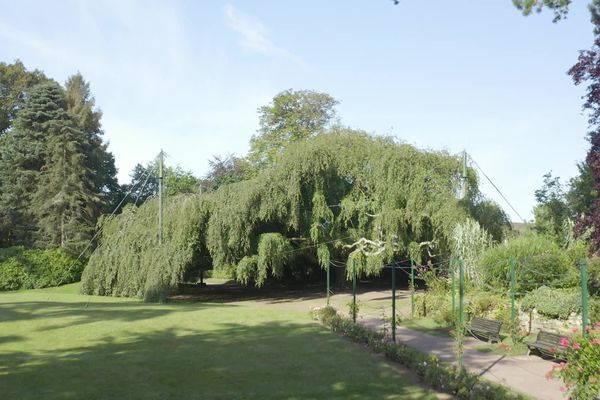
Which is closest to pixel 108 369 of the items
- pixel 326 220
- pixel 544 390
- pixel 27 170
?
pixel 544 390

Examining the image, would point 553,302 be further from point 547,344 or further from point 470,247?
point 470,247

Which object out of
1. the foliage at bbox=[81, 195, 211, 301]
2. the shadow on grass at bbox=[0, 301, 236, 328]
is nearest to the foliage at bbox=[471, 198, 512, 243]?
the foliage at bbox=[81, 195, 211, 301]

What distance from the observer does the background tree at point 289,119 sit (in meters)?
42.8

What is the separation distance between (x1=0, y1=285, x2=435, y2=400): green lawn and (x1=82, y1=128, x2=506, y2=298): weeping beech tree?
257 inches

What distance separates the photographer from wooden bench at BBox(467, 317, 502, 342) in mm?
11719

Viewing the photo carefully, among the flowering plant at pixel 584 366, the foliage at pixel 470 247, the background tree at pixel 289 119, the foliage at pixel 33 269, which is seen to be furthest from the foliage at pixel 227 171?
the flowering plant at pixel 584 366

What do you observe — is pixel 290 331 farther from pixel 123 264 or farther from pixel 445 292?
pixel 123 264

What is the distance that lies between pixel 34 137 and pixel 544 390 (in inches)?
1549

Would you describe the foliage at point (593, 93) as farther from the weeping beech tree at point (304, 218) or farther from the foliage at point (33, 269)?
the foliage at point (33, 269)

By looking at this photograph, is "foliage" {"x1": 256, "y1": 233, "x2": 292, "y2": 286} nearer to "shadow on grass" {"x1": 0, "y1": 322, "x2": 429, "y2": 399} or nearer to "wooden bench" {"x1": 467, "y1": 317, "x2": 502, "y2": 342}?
"shadow on grass" {"x1": 0, "y1": 322, "x2": 429, "y2": 399}

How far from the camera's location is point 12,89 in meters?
44.5

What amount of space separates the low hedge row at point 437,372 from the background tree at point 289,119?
→ 31.5 m

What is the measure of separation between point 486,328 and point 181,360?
6989mm

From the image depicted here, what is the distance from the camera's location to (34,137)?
3831cm
